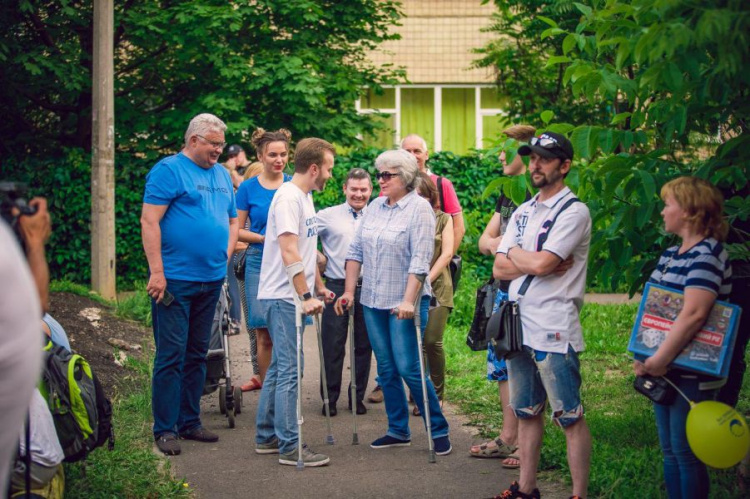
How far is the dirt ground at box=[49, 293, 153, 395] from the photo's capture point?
9219mm

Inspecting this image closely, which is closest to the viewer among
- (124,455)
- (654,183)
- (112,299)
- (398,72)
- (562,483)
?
(654,183)

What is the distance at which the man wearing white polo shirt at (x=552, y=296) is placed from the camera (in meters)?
5.22

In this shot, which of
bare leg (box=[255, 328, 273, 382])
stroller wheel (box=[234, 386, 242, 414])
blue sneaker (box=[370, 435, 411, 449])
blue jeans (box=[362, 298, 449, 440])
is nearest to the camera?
blue jeans (box=[362, 298, 449, 440])

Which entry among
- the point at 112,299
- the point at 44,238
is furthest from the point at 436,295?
the point at 112,299

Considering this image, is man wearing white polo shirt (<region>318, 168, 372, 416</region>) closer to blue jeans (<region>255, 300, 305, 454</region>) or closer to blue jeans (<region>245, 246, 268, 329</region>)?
blue jeans (<region>245, 246, 268, 329</region>)

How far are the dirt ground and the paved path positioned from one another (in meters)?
1.57

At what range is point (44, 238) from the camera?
310cm

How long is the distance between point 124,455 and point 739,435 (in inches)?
150

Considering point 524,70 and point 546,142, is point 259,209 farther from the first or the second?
point 524,70

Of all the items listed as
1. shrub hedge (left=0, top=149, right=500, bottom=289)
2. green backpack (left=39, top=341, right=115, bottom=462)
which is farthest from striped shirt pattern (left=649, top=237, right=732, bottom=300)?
shrub hedge (left=0, top=149, right=500, bottom=289)

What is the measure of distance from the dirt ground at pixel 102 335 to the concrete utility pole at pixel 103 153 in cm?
77

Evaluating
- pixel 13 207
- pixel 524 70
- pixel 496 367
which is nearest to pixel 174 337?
pixel 496 367

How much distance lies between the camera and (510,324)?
17.7 feet

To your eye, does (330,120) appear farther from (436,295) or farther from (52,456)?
(52,456)
